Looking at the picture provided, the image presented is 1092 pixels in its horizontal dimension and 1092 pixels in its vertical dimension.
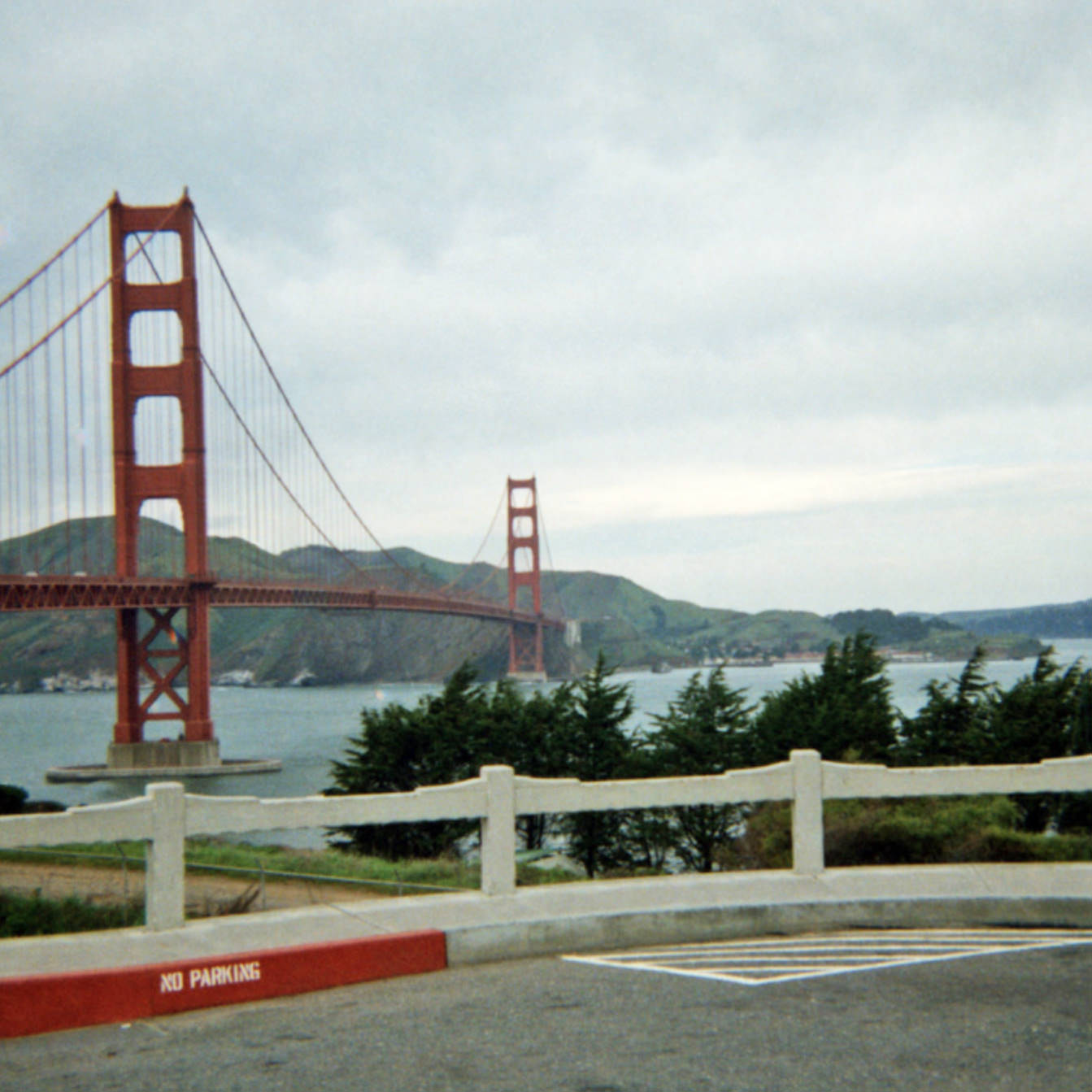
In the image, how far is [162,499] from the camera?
7012 cm

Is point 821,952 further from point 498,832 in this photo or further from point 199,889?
point 199,889

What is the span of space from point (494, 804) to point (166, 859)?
1.98 meters

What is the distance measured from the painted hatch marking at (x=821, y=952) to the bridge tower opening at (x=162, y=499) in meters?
58.1

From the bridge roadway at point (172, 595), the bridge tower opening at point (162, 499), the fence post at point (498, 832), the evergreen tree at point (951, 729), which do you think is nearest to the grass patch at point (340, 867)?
the fence post at point (498, 832)

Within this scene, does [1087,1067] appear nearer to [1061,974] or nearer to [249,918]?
[1061,974]

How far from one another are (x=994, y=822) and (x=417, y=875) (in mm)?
6901

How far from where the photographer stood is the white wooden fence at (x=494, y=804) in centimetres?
743

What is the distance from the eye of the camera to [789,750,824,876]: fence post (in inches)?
357

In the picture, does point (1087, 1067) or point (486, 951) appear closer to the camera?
point (1087, 1067)

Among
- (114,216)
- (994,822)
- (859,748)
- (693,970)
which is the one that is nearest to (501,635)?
(114,216)

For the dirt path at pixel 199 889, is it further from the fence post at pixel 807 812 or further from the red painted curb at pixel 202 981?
the fence post at pixel 807 812

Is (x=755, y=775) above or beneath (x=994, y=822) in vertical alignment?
above

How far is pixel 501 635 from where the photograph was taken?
139 m

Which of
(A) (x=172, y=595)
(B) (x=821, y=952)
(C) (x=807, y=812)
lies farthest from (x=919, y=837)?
(A) (x=172, y=595)
